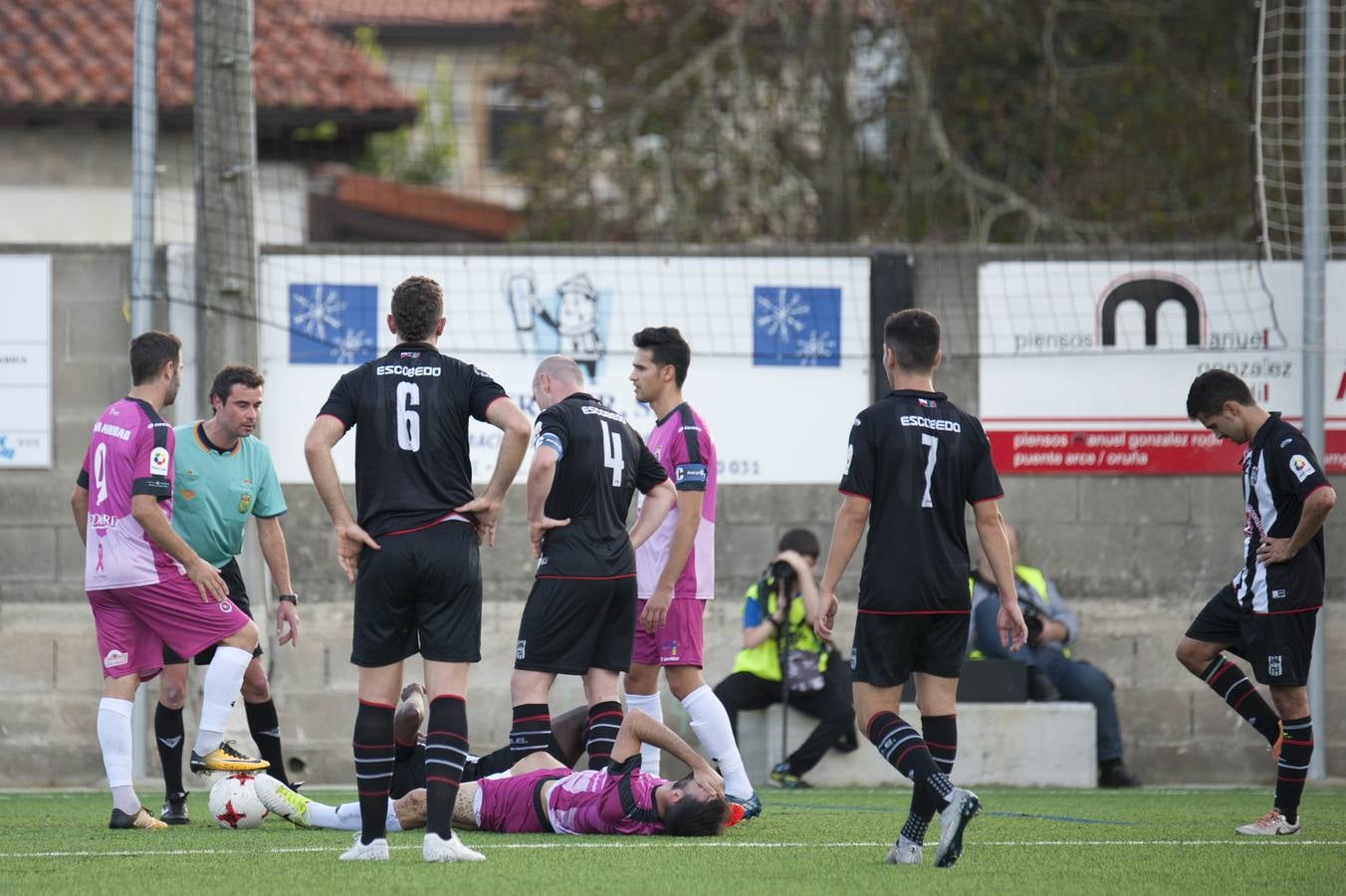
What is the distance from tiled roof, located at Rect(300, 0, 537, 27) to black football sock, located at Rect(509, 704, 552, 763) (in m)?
14.9

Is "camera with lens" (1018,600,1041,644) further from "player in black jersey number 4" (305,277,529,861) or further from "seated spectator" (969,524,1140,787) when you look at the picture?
"player in black jersey number 4" (305,277,529,861)

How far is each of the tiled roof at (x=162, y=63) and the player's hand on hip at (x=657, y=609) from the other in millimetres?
9891

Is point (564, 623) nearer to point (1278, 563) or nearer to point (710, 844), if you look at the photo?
point (710, 844)

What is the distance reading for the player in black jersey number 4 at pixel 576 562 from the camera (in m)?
6.86

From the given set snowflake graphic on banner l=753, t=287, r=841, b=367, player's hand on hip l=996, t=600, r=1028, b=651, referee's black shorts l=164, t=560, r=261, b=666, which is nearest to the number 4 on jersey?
player's hand on hip l=996, t=600, r=1028, b=651

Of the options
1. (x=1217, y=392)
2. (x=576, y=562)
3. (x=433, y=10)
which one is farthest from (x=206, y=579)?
(x=433, y=10)

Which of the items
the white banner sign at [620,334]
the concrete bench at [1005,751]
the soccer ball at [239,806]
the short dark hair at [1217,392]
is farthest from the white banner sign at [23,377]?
the short dark hair at [1217,392]

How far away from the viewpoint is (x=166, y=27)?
1722 centimetres

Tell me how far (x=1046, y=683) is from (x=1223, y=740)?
1.30m

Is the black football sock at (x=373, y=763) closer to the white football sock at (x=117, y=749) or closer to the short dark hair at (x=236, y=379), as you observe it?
the white football sock at (x=117, y=749)

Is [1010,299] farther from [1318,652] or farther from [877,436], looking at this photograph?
[877,436]

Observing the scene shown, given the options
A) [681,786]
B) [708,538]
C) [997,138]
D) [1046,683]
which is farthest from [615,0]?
[681,786]

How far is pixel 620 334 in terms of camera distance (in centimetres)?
1080

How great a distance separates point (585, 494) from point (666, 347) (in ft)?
2.95
